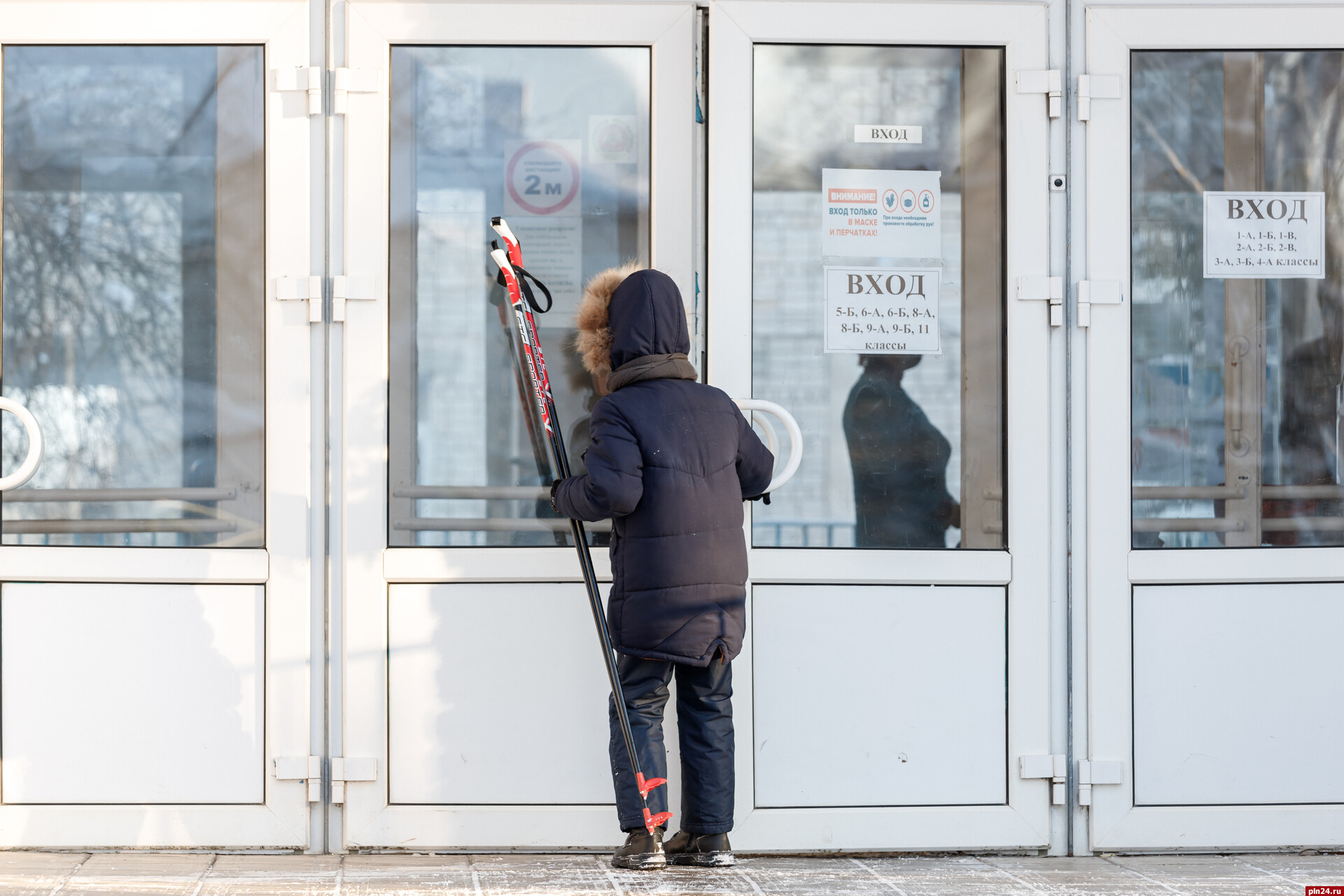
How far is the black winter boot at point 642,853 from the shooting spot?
132 inches

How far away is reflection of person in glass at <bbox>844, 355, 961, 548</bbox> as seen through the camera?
12.4 ft

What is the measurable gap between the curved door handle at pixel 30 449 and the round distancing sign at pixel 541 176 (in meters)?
1.45

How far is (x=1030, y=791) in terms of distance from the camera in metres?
3.73

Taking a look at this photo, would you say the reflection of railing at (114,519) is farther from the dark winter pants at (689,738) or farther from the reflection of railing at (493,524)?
the dark winter pants at (689,738)

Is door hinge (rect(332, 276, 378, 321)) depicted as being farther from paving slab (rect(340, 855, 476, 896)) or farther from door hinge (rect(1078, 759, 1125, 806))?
door hinge (rect(1078, 759, 1125, 806))

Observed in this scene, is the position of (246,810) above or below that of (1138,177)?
below

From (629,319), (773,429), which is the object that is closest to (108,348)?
(629,319)

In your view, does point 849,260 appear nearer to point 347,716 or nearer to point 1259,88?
point 1259,88

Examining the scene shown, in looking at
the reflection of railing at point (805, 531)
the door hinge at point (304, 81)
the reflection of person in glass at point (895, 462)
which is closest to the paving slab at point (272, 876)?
the reflection of railing at point (805, 531)

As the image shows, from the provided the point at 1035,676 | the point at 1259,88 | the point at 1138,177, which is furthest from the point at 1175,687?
the point at 1259,88

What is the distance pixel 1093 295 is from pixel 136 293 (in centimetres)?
279

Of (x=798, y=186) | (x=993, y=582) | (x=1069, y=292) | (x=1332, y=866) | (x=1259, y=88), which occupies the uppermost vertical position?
(x=1259, y=88)

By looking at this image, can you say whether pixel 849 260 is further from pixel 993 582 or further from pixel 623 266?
pixel 993 582

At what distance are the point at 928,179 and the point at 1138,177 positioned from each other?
0.62 meters
